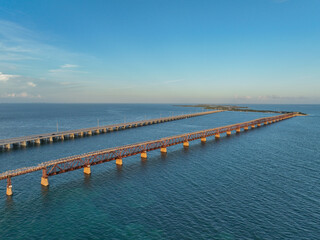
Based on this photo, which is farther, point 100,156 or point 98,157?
point 100,156

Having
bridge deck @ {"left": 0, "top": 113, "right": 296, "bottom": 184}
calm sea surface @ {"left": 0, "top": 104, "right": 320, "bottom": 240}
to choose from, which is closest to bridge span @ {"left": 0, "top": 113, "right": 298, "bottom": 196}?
bridge deck @ {"left": 0, "top": 113, "right": 296, "bottom": 184}

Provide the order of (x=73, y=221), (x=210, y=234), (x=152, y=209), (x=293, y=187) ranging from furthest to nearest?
(x=293, y=187)
(x=152, y=209)
(x=73, y=221)
(x=210, y=234)

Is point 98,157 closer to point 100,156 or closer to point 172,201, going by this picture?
point 100,156

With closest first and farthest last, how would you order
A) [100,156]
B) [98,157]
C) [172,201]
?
[172,201] < [98,157] < [100,156]

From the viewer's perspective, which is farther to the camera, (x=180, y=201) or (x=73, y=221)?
(x=180, y=201)

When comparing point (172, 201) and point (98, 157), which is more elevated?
point (98, 157)

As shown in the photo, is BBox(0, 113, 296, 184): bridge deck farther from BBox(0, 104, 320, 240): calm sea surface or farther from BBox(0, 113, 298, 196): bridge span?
BBox(0, 104, 320, 240): calm sea surface

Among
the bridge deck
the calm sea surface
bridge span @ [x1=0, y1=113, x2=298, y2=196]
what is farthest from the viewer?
the bridge deck

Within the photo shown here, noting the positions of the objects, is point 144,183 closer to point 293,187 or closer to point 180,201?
point 180,201

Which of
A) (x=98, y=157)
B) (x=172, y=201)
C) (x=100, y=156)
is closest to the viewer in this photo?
(x=172, y=201)

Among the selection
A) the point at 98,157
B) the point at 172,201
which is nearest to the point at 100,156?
the point at 98,157

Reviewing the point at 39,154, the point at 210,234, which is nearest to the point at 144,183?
the point at 210,234
